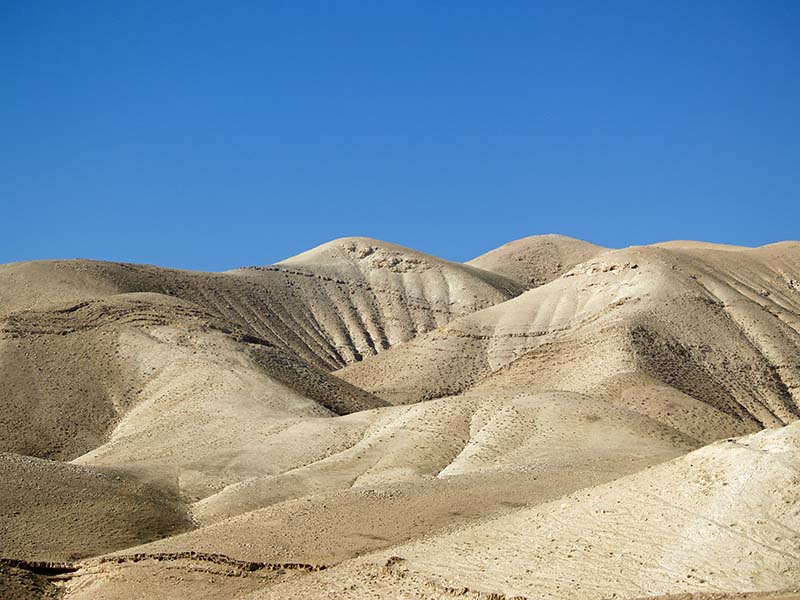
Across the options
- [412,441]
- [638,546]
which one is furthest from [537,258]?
[638,546]

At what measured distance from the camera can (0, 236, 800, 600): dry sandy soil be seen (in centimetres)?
2584

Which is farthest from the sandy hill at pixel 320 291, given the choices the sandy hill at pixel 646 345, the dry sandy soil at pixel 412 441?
the sandy hill at pixel 646 345

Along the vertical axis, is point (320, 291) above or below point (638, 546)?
above

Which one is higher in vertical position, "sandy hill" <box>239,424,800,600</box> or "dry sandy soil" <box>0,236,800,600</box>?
"dry sandy soil" <box>0,236,800,600</box>

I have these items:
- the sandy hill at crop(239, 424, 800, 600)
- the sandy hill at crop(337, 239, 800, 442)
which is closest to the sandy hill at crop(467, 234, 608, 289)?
the sandy hill at crop(337, 239, 800, 442)

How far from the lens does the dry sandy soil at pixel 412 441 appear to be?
25844 mm

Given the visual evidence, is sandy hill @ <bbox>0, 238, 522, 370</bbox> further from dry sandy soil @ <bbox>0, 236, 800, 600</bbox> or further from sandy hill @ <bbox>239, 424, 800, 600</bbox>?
sandy hill @ <bbox>239, 424, 800, 600</bbox>

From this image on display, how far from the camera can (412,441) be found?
153 ft

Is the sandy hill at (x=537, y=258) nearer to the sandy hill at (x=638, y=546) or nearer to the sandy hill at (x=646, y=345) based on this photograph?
the sandy hill at (x=646, y=345)

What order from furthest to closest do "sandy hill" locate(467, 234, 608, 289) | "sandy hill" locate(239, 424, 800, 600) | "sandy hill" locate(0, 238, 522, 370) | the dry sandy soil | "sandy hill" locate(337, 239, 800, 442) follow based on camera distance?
"sandy hill" locate(467, 234, 608, 289) < "sandy hill" locate(0, 238, 522, 370) < "sandy hill" locate(337, 239, 800, 442) < the dry sandy soil < "sandy hill" locate(239, 424, 800, 600)

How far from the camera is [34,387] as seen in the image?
202 feet

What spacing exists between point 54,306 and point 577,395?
35.5 m

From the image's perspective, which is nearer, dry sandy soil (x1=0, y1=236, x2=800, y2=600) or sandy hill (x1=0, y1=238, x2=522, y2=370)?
dry sandy soil (x1=0, y1=236, x2=800, y2=600)

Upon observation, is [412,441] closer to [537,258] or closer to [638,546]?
[638,546]
